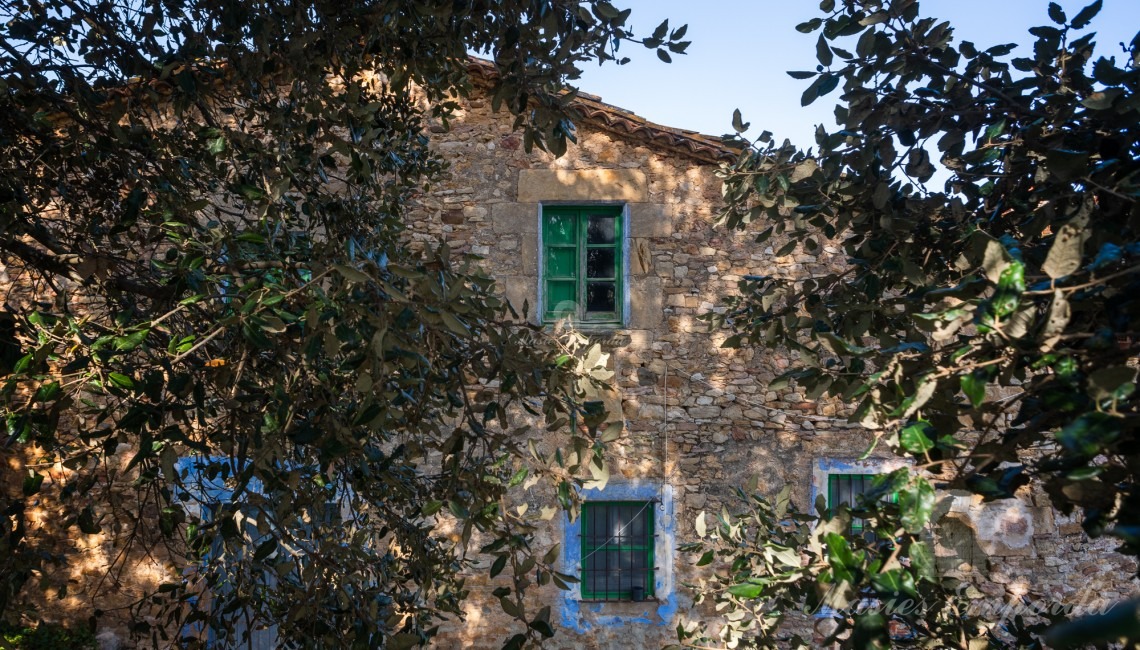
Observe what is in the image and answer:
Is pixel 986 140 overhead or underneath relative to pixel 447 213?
underneath

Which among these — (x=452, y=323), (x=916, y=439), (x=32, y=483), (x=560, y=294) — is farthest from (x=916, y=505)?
(x=560, y=294)

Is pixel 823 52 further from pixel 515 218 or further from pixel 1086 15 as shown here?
pixel 515 218

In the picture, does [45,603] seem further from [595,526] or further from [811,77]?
[811,77]

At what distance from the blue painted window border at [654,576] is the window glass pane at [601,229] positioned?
196 cm

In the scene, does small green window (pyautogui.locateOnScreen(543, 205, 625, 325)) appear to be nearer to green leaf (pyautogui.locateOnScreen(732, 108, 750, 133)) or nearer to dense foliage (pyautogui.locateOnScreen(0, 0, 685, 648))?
dense foliage (pyautogui.locateOnScreen(0, 0, 685, 648))

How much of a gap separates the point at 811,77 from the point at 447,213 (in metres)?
4.62

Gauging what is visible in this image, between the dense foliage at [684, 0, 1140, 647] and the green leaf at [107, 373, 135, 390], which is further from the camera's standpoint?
the green leaf at [107, 373, 135, 390]

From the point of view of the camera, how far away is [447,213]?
6.99m

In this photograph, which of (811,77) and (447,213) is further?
(447,213)

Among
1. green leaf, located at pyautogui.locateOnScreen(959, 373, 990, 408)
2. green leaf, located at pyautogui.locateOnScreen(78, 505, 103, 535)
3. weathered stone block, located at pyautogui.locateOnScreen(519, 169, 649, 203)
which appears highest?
weathered stone block, located at pyautogui.locateOnScreen(519, 169, 649, 203)

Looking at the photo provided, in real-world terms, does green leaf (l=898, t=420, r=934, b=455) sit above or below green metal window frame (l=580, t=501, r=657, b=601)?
above

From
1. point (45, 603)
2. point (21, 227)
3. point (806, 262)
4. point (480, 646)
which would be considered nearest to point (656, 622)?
point (480, 646)

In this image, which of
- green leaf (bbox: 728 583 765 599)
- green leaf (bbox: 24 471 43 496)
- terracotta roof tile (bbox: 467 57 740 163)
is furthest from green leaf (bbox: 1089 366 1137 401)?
terracotta roof tile (bbox: 467 57 740 163)

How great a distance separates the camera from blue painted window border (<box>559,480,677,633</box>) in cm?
670
